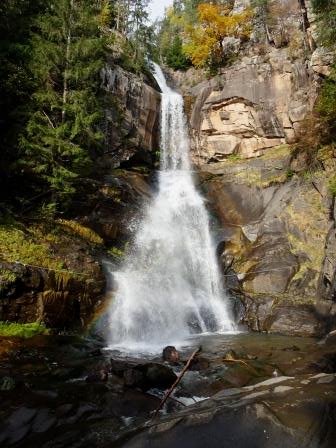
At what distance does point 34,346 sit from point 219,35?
29.5 m

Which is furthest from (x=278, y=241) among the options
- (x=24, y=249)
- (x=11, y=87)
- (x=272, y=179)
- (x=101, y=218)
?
(x=11, y=87)

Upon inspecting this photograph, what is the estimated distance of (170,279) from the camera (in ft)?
50.7

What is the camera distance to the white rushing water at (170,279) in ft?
41.5

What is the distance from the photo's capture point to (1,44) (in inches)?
589

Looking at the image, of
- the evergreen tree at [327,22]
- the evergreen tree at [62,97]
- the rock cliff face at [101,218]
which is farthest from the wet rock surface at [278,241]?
the evergreen tree at [62,97]

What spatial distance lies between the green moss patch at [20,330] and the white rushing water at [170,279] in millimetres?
2498

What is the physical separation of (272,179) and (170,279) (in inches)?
345

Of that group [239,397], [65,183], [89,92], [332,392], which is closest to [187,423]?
[239,397]

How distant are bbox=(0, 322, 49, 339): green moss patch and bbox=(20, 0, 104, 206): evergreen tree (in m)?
5.35

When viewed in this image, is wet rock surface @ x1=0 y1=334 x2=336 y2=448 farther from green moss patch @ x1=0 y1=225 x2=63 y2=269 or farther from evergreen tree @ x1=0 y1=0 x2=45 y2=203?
evergreen tree @ x1=0 y1=0 x2=45 y2=203

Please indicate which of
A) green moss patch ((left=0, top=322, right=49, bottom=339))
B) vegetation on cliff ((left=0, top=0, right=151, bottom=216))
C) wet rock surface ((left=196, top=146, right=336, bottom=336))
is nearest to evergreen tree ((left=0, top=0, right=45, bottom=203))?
vegetation on cliff ((left=0, top=0, right=151, bottom=216))

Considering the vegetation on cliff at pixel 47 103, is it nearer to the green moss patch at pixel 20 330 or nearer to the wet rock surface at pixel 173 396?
the green moss patch at pixel 20 330

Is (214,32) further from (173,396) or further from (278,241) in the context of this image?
(173,396)

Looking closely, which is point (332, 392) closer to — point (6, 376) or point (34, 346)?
point (6, 376)
